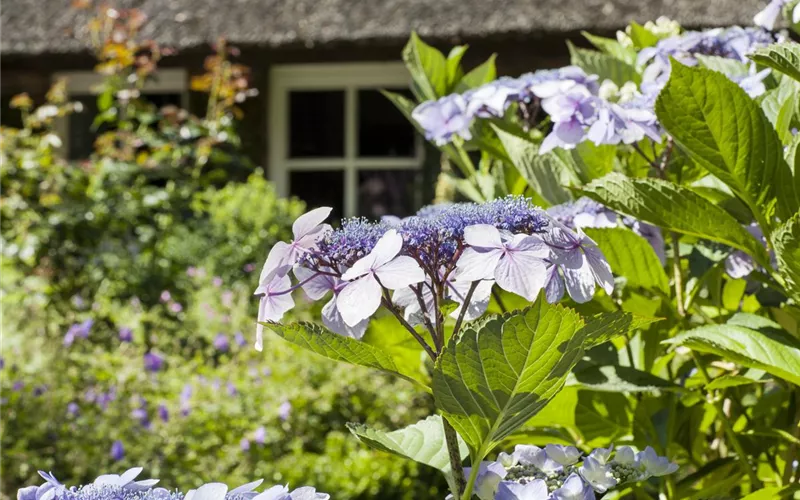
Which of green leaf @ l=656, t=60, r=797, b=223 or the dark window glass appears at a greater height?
green leaf @ l=656, t=60, r=797, b=223

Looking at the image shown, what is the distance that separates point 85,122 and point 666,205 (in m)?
6.96

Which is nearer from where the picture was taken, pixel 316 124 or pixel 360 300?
pixel 360 300

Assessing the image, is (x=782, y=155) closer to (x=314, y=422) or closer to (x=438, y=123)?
(x=438, y=123)

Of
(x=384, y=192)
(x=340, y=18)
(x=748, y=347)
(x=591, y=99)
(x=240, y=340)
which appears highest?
(x=340, y=18)

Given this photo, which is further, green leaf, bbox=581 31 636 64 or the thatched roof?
the thatched roof

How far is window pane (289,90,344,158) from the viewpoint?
7160mm

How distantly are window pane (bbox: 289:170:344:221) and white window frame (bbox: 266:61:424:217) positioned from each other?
4cm

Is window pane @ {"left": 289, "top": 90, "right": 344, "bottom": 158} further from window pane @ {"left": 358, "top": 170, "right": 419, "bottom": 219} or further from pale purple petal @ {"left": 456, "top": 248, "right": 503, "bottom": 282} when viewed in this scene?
pale purple petal @ {"left": 456, "top": 248, "right": 503, "bottom": 282}

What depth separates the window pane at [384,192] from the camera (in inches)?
277

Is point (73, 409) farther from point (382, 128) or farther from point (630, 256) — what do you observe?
point (382, 128)

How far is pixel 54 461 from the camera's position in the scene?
10.3 ft

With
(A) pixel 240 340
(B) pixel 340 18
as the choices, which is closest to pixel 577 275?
(A) pixel 240 340

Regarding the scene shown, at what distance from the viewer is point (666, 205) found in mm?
943

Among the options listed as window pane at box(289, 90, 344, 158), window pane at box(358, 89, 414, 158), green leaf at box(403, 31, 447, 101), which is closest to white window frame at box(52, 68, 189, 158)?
window pane at box(289, 90, 344, 158)
